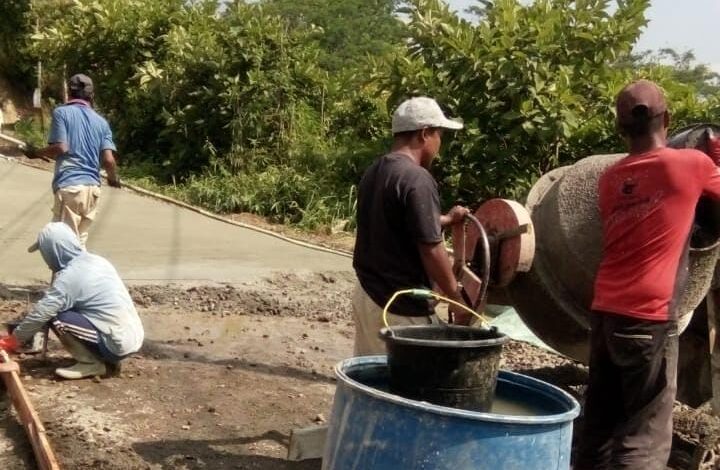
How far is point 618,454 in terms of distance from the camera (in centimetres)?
378

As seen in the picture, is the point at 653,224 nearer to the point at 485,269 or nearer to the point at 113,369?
the point at 485,269

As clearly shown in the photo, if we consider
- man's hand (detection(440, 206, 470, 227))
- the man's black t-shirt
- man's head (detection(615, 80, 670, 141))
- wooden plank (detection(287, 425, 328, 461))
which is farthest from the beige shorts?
man's head (detection(615, 80, 670, 141))

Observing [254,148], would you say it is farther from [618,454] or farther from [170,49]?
[618,454]

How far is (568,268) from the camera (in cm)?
470

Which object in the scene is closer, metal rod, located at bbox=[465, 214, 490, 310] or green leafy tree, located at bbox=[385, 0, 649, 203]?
metal rod, located at bbox=[465, 214, 490, 310]

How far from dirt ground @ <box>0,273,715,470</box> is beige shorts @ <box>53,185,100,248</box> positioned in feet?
2.58

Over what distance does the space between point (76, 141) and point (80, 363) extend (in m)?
2.05

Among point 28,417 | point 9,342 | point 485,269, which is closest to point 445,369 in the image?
point 485,269

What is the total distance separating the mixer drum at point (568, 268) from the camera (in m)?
4.57

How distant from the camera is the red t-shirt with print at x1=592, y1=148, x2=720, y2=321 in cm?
362

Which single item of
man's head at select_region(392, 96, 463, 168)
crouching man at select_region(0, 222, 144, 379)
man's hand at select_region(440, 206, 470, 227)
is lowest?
crouching man at select_region(0, 222, 144, 379)

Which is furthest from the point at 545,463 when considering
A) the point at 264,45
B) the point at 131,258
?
the point at 264,45

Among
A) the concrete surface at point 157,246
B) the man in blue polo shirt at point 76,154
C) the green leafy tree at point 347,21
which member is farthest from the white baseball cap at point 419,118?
the green leafy tree at point 347,21

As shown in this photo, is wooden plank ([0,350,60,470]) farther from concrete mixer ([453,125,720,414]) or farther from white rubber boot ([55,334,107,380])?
concrete mixer ([453,125,720,414])
